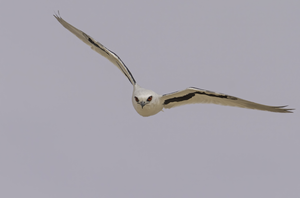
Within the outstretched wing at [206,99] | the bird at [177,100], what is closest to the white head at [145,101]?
the bird at [177,100]

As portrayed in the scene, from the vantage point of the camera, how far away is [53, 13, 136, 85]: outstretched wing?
66.9 ft

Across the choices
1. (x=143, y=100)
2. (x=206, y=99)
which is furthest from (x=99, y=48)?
(x=206, y=99)

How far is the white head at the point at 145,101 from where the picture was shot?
59.1ft

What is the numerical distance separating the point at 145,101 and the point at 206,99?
301cm

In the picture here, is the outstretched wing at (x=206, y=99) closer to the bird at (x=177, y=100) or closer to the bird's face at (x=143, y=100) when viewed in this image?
the bird at (x=177, y=100)

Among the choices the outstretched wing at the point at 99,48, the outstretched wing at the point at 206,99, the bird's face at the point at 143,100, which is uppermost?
the outstretched wing at the point at 99,48

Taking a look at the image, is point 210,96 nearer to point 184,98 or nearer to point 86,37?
point 184,98

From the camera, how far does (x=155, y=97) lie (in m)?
18.5

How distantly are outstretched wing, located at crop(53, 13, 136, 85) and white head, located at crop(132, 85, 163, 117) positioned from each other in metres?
1.48

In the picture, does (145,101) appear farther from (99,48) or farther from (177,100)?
(99,48)

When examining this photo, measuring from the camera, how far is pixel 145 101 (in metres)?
18.0

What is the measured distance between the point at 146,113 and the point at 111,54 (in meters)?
3.91

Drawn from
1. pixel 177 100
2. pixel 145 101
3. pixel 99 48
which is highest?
pixel 99 48

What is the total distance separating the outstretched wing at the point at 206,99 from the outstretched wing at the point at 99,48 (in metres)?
2.09
